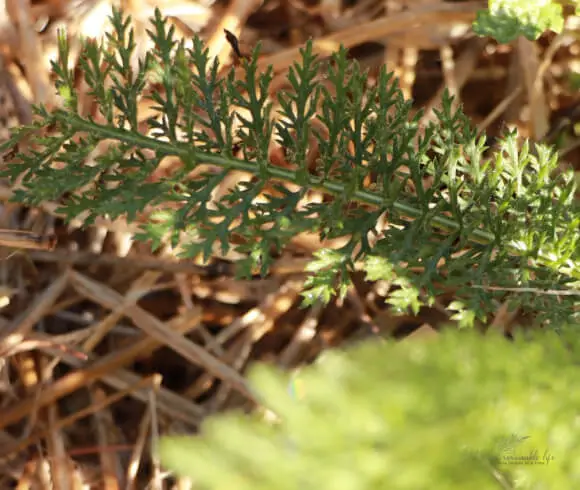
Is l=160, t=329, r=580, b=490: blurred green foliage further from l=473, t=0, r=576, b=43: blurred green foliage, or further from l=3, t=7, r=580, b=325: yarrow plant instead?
l=473, t=0, r=576, b=43: blurred green foliage

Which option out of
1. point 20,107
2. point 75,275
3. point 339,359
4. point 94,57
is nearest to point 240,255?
point 75,275

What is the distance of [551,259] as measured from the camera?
606mm

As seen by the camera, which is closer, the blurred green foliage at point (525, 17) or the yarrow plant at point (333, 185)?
the yarrow plant at point (333, 185)

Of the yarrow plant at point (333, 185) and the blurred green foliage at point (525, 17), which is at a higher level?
the blurred green foliage at point (525, 17)

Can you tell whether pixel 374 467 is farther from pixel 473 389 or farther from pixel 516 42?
pixel 516 42

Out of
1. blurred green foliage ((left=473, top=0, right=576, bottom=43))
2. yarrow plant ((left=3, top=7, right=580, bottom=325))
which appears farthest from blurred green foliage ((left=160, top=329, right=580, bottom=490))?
blurred green foliage ((left=473, top=0, right=576, bottom=43))

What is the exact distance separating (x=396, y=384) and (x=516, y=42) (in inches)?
42.4

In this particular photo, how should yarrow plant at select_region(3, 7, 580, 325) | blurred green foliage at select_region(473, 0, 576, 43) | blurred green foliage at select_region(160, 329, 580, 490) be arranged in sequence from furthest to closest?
blurred green foliage at select_region(473, 0, 576, 43)
yarrow plant at select_region(3, 7, 580, 325)
blurred green foliage at select_region(160, 329, 580, 490)

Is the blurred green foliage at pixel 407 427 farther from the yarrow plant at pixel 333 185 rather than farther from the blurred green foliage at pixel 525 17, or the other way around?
the blurred green foliage at pixel 525 17

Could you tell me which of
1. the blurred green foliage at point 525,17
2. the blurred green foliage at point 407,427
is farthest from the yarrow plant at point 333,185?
the blurred green foliage at point 407,427

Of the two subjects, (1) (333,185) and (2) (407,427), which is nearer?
(2) (407,427)

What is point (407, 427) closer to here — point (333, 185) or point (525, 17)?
point (333, 185)

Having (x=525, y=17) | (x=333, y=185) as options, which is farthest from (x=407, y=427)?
(x=525, y=17)

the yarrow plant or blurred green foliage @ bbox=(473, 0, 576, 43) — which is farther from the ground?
blurred green foliage @ bbox=(473, 0, 576, 43)
